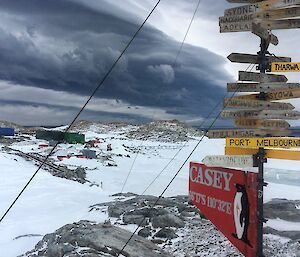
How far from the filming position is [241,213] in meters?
7.00

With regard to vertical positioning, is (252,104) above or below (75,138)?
above

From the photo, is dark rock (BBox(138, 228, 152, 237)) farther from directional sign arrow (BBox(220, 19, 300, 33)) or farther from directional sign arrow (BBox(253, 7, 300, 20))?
directional sign arrow (BBox(253, 7, 300, 20))

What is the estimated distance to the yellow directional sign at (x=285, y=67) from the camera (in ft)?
26.4

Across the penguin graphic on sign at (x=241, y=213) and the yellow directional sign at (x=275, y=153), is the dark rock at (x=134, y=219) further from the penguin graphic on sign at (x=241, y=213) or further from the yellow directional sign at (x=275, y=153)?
the penguin graphic on sign at (x=241, y=213)

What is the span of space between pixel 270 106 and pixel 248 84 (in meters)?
0.72

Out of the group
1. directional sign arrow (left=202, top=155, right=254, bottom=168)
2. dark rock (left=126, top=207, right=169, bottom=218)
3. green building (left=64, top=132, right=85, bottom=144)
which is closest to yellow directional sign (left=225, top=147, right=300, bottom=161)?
directional sign arrow (left=202, top=155, right=254, bottom=168)

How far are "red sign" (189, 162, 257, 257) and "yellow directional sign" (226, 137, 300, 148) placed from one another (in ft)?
3.27

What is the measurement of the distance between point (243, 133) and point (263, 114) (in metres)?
0.63

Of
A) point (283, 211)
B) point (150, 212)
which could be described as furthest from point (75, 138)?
point (283, 211)

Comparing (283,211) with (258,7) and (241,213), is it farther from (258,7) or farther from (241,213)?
(258,7)

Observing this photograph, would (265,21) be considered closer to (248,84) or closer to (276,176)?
(248,84)

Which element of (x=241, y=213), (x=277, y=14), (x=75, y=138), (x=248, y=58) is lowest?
(x=75, y=138)

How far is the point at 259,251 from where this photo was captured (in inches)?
281

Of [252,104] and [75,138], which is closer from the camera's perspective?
[252,104]
